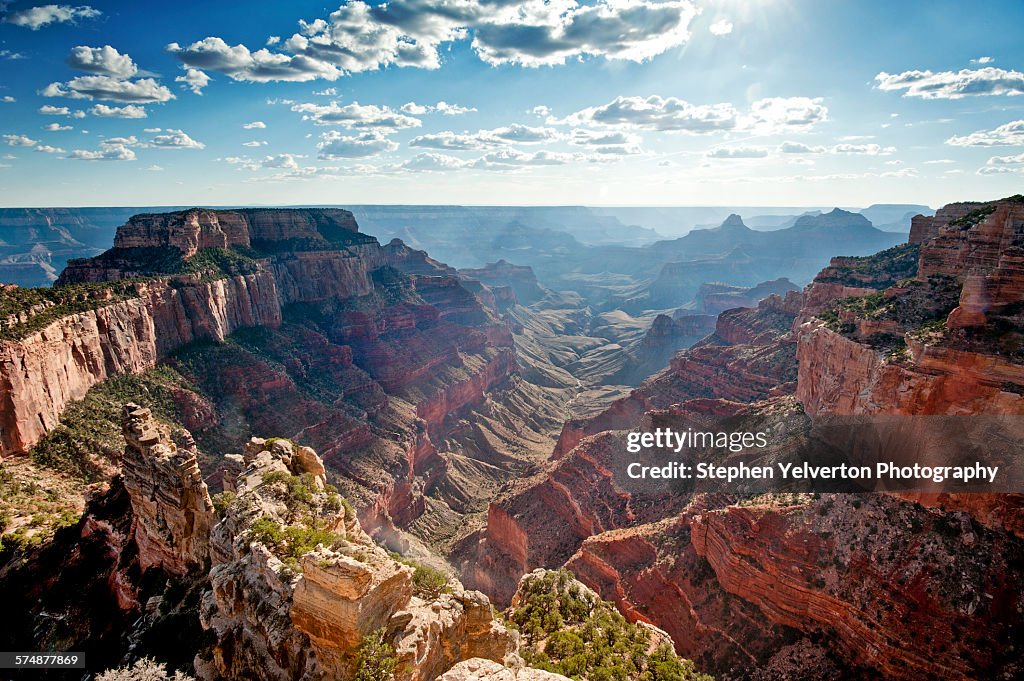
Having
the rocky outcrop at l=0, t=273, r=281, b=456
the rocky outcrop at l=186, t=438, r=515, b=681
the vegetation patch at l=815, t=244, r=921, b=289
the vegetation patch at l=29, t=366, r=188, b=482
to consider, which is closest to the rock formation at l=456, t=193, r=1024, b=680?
the vegetation patch at l=815, t=244, r=921, b=289

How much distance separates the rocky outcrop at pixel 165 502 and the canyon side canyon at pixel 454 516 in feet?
0.48

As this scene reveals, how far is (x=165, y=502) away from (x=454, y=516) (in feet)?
167

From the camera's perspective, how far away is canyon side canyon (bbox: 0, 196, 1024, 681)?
18.1 meters

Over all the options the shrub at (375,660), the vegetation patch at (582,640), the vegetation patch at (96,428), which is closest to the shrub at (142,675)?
the shrub at (375,660)

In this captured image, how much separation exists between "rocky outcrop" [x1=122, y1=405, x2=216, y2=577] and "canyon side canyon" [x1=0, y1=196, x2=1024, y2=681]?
5.8 inches

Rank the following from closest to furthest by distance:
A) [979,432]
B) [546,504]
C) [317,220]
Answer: [979,432]
[546,504]
[317,220]

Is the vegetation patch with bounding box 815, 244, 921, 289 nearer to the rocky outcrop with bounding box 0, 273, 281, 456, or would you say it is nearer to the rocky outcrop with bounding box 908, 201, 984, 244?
the rocky outcrop with bounding box 908, 201, 984, 244

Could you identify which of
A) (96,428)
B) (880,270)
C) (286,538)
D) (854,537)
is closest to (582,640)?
(854,537)

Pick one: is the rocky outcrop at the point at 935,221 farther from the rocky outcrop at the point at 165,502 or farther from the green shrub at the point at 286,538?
the rocky outcrop at the point at 165,502

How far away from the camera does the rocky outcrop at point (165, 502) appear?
24.7 metres

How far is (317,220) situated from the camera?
108 metres

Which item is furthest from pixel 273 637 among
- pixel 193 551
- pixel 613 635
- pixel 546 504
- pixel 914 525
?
pixel 546 504

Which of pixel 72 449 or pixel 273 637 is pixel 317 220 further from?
pixel 273 637

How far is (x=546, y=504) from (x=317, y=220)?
83.2 metres
